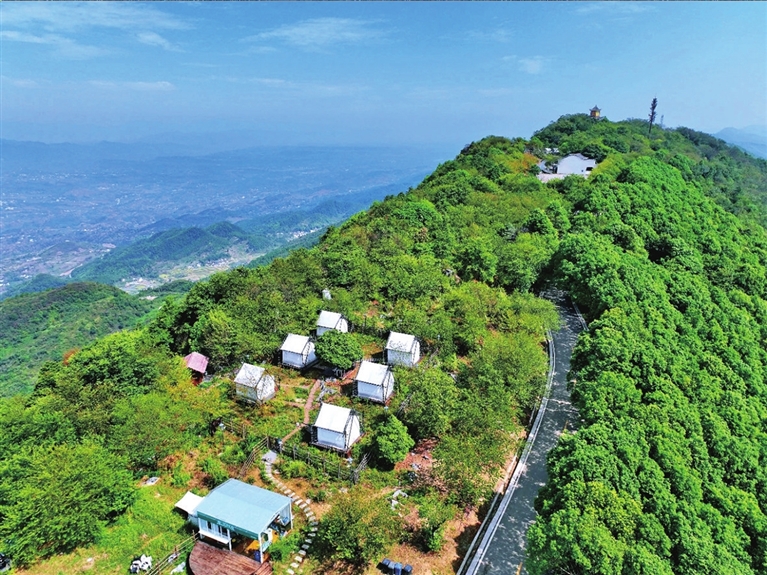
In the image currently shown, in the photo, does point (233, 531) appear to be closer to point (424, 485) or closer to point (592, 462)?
point (424, 485)

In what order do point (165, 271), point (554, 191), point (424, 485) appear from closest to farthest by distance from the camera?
point (424, 485) → point (554, 191) → point (165, 271)

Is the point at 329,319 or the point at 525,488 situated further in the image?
the point at 329,319

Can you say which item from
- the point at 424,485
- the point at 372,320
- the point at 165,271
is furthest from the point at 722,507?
the point at 165,271

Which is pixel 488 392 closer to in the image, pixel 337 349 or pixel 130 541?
pixel 337 349

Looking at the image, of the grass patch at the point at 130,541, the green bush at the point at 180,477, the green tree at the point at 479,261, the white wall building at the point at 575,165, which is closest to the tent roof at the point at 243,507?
the grass patch at the point at 130,541

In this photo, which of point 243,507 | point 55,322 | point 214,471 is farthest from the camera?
point 55,322

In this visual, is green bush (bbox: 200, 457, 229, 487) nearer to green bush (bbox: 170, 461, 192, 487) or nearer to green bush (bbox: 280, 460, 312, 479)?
green bush (bbox: 170, 461, 192, 487)

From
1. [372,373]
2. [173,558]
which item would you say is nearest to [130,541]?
[173,558]
